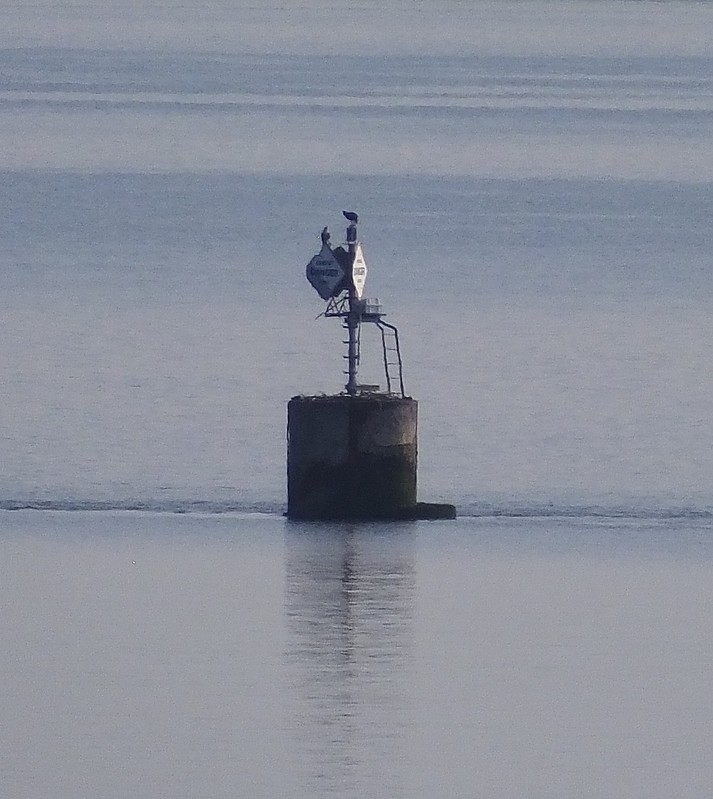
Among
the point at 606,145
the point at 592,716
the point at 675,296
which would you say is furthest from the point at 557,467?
the point at 606,145

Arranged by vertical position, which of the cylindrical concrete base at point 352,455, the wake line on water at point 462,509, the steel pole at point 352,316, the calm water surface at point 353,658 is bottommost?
the calm water surface at point 353,658

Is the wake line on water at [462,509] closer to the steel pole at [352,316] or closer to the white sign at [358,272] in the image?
the steel pole at [352,316]

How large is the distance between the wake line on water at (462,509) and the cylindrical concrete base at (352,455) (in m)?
1.36

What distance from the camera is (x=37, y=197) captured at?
51.5m

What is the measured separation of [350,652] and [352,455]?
2974 mm

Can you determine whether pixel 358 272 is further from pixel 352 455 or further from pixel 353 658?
pixel 353 658

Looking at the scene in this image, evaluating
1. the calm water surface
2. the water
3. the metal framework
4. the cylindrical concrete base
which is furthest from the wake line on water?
the metal framework

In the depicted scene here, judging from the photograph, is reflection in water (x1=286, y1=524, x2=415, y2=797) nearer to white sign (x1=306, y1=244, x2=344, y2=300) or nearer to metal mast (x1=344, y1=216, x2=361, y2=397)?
metal mast (x1=344, y1=216, x2=361, y2=397)

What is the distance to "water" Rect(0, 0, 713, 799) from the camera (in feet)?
42.3

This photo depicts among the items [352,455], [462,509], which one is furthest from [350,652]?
[462,509]

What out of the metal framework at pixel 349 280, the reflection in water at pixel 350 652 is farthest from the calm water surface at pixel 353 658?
the metal framework at pixel 349 280

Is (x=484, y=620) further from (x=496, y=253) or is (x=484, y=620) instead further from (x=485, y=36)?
(x=485, y=36)

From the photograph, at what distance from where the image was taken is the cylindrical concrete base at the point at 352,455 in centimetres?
1716

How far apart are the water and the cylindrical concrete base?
0.20 metres
